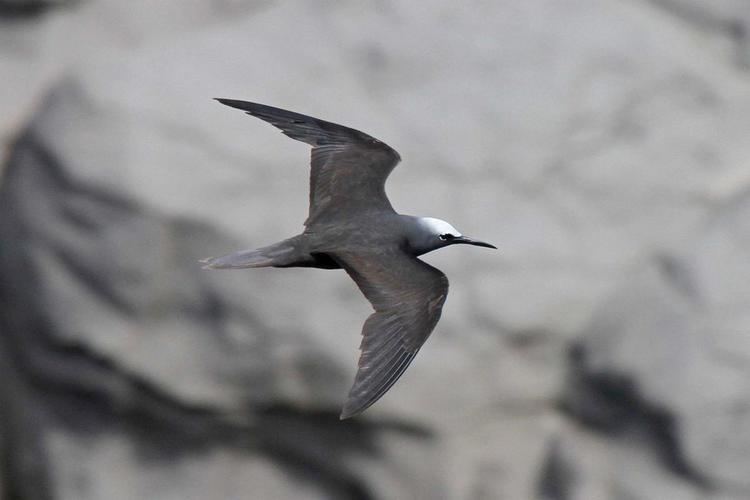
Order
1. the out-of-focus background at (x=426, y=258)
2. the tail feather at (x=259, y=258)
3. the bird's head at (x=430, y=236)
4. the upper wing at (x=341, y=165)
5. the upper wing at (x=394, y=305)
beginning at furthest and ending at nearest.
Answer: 1. the out-of-focus background at (x=426, y=258)
2. the upper wing at (x=341, y=165)
3. the bird's head at (x=430, y=236)
4. the tail feather at (x=259, y=258)
5. the upper wing at (x=394, y=305)

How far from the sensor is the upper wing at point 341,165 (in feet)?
14.6

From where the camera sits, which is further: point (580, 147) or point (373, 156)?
point (580, 147)

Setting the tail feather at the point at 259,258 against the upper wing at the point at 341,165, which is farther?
the upper wing at the point at 341,165

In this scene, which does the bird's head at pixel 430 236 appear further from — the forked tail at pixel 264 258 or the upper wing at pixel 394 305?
the forked tail at pixel 264 258

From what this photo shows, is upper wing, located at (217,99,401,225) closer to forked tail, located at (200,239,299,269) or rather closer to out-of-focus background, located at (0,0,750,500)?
forked tail, located at (200,239,299,269)

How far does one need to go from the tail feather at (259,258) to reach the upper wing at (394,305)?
15 centimetres

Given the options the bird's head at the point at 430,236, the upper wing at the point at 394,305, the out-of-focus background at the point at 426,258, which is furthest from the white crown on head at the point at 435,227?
the out-of-focus background at the point at 426,258

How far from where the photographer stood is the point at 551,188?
21.6ft

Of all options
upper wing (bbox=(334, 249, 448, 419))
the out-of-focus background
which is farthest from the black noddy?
the out-of-focus background

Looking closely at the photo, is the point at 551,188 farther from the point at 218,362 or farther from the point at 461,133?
the point at 218,362

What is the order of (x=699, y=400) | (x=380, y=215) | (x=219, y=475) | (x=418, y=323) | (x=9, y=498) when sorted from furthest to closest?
(x=9, y=498) → (x=219, y=475) → (x=699, y=400) → (x=380, y=215) → (x=418, y=323)

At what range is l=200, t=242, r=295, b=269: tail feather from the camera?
164 inches

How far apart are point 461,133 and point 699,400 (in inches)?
59.8

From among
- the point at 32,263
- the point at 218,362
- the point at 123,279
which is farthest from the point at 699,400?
the point at 32,263
